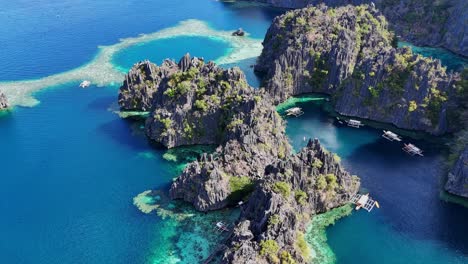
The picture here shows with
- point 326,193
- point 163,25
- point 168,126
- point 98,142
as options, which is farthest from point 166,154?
point 163,25

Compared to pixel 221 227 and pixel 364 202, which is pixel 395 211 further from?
pixel 221 227

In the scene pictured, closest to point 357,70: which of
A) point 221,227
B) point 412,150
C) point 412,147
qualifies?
point 412,147

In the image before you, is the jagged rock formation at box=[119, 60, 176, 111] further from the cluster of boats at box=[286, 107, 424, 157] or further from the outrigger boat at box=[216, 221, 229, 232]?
the outrigger boat at box=[216, 221, 229, 232]

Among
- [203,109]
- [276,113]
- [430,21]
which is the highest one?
[430,21]

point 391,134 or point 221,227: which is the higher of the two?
point 391,134

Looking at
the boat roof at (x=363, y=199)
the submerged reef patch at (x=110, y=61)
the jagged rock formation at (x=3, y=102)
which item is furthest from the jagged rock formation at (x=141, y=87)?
the boat roof at (x=363, y=199)

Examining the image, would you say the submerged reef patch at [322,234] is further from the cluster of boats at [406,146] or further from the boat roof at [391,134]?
the boat roof at [391,134]
